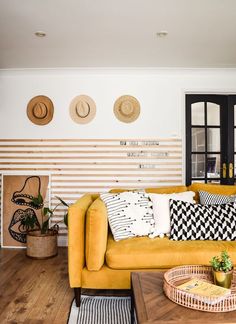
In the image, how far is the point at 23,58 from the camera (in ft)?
13.5

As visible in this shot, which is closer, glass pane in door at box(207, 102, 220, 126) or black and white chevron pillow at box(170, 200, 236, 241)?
black and white chevron pillow at box(170, 200, 236, 241)

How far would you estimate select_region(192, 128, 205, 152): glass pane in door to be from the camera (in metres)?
4.82

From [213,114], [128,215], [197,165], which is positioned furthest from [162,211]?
[213,114]

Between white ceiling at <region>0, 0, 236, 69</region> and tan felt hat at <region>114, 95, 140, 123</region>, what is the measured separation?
46cm

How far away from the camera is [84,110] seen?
4633 mm

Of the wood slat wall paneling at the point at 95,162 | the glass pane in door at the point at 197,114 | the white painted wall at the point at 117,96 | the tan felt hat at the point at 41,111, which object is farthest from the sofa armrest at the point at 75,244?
the glass pane in door at the point at 197,114

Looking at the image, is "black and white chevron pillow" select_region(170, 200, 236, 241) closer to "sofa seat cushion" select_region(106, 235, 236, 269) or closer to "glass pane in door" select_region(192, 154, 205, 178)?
"sofa seat cushion" select_region(106, 235, 236, 269)

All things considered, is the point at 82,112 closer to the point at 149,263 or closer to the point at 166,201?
the point at 166,201

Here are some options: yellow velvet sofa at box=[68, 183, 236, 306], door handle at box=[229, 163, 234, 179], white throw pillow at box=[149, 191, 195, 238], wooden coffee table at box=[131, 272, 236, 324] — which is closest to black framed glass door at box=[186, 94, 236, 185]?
door handle at box=[229, 163, 234, 179]

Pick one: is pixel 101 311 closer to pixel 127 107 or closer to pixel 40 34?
pixel 40 34

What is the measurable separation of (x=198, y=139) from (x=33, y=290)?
293 centimetres

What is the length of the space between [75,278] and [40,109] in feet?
8.55

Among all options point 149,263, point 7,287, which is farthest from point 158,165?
point 7,287

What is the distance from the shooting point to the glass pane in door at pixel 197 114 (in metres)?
4.82
